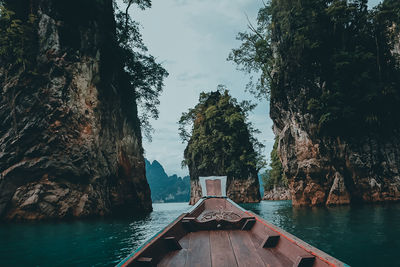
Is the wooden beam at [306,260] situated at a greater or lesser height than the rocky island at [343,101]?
lesser

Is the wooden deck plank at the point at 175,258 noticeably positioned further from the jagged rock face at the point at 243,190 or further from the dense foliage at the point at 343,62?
the jagged rock face at the point at 243,190

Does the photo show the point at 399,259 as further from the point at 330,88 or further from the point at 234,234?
the point at 330,88

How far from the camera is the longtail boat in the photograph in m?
2.32

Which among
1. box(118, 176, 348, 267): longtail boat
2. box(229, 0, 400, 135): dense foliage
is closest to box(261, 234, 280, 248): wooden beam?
box(118, 176, 348, 267): longtail boat

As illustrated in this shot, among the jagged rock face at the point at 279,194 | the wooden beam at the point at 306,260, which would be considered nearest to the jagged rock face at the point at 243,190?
the jagged rock face at the point at 279,194

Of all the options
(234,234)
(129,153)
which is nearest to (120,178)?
(129,153)

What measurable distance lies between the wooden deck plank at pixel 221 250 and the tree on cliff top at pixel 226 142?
25.2m

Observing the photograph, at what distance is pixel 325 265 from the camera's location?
6.72 feet

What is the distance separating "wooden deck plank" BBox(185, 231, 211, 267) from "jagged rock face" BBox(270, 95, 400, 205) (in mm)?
15702

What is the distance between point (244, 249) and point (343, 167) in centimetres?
1682

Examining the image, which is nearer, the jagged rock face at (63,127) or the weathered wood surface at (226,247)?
the weathered wood surface at (226,247)

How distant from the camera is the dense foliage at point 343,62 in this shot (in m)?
15.8

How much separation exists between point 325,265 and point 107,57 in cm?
1793

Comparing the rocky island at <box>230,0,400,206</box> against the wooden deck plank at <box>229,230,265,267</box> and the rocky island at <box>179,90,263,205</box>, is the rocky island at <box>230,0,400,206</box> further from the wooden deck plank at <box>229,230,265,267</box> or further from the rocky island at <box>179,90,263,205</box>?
the wooden deck plank at <box>229,230,265,267</box>
